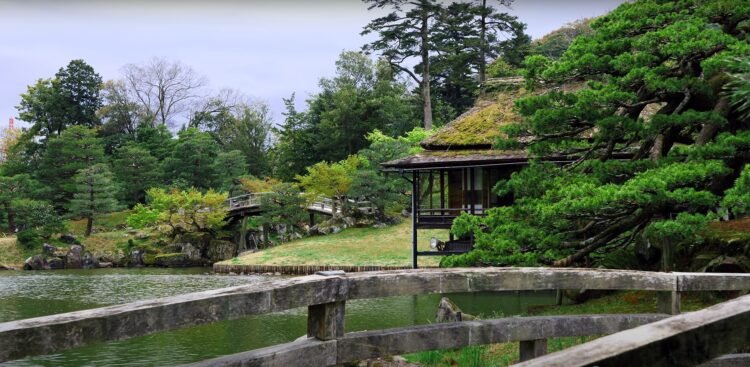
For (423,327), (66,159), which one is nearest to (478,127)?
(423,327)

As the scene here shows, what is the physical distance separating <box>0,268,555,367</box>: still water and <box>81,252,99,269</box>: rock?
479 centimetres

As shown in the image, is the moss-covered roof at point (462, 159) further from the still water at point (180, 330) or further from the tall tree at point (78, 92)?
the tall tree at point (78, 92)

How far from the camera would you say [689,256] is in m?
9.62

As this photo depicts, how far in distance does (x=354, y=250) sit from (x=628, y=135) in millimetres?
20441

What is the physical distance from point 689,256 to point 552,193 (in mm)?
2384

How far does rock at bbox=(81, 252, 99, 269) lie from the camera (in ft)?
114

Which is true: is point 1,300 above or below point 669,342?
below

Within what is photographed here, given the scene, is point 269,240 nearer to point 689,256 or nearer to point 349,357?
point 689,256

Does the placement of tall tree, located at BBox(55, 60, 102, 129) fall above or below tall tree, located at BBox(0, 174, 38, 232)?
above

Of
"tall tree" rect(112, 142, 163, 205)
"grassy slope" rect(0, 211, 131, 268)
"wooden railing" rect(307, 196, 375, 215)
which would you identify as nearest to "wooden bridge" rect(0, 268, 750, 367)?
"wooden railing" rect(307, 196, 375, 215)

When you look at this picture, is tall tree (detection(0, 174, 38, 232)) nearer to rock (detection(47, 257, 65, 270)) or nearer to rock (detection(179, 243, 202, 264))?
rock (detection(47, 257, 65, 270))

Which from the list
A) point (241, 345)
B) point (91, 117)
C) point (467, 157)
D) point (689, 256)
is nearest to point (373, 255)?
point (467, 157)

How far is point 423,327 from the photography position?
12.6ft

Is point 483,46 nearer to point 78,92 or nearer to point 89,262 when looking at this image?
point 89,262
